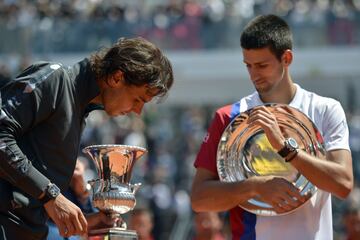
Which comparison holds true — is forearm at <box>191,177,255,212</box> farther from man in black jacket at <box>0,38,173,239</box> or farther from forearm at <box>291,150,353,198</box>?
man in black jacket at <box>0,38,173,239</box>

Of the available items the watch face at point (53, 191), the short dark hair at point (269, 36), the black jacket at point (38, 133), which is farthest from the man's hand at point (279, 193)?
the watch face at point (53, 191)

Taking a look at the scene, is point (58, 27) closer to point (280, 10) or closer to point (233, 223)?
point (280, 10)

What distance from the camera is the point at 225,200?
466 cm

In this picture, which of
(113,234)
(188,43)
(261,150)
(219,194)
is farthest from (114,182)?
(188,43)

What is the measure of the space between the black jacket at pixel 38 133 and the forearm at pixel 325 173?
0.96 metres

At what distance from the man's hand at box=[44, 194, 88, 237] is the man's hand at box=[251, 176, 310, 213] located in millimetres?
949

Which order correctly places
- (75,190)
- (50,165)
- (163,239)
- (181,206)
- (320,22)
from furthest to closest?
(320,22), (181,206), (163,239), (75,190), (50,165)

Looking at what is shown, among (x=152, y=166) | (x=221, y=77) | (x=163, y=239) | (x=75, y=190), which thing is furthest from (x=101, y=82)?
(x=221, y=77)

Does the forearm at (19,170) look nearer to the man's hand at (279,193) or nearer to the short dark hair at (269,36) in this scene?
the man's hand at (279,193)

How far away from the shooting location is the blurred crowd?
23750mm

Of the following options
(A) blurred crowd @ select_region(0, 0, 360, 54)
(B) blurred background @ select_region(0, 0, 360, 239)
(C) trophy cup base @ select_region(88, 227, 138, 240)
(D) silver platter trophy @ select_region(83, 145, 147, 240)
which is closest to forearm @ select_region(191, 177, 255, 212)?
(D) silver platter trophy @ select_region(83, 145, 147, 240)

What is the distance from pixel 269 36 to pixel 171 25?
777 inches

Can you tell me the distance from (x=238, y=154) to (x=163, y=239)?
10.4m

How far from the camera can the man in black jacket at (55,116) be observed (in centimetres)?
395
